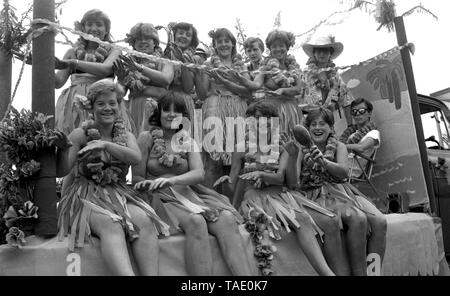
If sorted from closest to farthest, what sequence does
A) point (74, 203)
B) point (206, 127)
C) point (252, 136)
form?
point (74, 203) → point (252, 136) → point (206, 127)

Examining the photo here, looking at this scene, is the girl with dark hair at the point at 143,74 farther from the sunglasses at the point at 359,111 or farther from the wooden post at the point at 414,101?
the wooden post at the point at 414,101

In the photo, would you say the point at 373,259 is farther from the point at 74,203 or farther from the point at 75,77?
the point at 75,77

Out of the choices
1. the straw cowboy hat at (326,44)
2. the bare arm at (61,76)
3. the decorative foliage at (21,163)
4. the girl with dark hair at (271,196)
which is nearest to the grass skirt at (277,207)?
the girl with dark hair at (271,196)

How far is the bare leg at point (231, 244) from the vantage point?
3330mm

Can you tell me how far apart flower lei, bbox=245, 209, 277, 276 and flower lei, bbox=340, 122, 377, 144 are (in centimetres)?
165

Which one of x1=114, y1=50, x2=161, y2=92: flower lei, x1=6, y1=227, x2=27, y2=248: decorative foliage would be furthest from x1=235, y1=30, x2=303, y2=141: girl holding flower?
x1=6, y1=227, x2=27, y2=248: decorative foliage

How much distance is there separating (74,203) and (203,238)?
75 cm

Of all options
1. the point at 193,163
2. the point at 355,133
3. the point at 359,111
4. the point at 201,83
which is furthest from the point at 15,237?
the point at 359,111

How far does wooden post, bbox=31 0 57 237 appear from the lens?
3.04 metres

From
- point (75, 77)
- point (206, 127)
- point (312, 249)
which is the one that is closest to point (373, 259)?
point (312, 249)

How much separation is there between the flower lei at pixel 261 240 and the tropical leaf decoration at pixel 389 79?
6.86ft

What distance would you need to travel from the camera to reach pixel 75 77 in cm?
407

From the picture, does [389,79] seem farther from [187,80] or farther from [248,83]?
[187,80]
